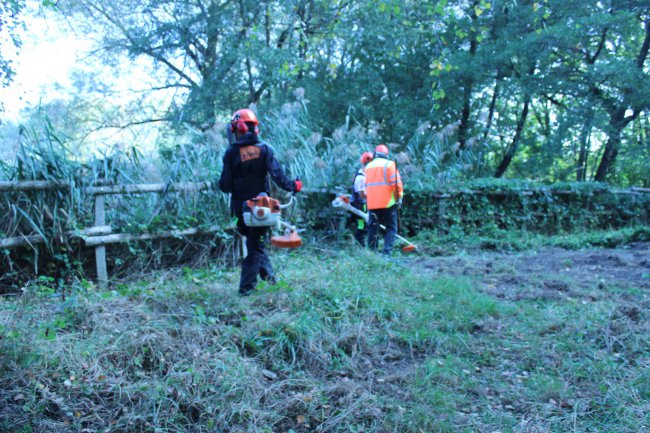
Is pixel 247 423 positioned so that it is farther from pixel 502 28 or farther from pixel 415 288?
pixel 502 28

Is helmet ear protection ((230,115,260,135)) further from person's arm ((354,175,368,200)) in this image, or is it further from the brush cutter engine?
person's arm ((354,175,368,200))

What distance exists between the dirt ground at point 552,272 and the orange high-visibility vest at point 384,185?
3.51 feet

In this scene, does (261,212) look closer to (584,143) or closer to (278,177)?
(278,177)

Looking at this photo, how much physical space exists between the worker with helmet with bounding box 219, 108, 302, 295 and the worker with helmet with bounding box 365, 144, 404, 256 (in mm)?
3276

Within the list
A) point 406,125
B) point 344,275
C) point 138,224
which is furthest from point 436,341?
point 406,125

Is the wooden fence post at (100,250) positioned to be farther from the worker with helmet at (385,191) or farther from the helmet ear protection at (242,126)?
the worker with helmet at (385,191)

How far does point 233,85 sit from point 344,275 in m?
12.0

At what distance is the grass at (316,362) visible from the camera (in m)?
3.11

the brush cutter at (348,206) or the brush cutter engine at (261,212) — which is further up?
the brush cutter engine at (261,212)

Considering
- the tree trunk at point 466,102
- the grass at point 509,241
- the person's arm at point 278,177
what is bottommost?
Result: the grass at point 509,241

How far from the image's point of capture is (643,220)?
1448 centimetres

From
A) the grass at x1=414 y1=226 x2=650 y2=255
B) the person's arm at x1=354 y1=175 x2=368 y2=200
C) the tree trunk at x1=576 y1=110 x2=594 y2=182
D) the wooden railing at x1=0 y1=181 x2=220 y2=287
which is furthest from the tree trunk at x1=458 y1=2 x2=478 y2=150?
the wooden railing at x1=0 y1=181 x2=220 y2=287

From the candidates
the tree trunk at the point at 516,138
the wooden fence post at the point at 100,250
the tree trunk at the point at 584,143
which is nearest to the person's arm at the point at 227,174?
the wooden fence post at the point at 100,250

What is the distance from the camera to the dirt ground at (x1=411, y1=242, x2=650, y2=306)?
19.4ft
